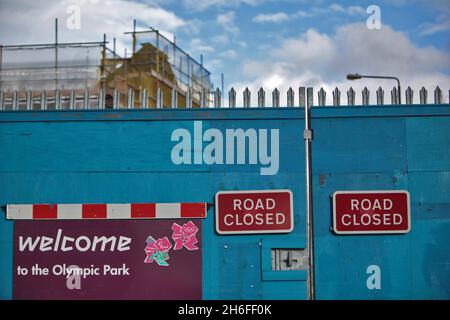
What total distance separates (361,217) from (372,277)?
686 millimetres

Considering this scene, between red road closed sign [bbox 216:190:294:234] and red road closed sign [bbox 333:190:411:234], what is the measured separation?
555 mm

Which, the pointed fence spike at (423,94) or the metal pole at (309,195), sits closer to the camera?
the metal pole at (309,195)

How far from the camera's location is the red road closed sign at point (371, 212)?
6.46 meters

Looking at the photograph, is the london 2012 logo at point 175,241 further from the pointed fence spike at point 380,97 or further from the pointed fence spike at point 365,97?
the pointed fence spike at point 380,97

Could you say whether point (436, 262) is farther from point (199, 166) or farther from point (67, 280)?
point (67, 280)

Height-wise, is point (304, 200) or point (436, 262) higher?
point (304, 200)

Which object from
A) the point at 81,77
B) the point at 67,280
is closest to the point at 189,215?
the point at 67,280

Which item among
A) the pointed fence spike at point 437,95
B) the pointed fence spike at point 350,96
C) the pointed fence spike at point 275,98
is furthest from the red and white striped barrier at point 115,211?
the pointed fence spike at point 437,95

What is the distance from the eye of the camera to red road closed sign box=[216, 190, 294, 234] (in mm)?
6477

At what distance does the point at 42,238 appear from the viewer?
6625 millimetres

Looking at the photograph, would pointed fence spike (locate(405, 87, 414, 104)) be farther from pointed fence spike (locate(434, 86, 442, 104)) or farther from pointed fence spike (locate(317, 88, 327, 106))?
pointed fence spike (locate(317, 88, 327, 106))

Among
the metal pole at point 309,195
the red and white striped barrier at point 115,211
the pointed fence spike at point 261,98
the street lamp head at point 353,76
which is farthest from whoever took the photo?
the street lamp head at point 353,76

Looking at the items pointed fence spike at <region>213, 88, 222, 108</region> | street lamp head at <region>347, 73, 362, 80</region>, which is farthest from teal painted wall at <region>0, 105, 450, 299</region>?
street lamp head at <region>347, 73, 362, 80</region>

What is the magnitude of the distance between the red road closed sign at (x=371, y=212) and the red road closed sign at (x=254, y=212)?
0.56 metres
